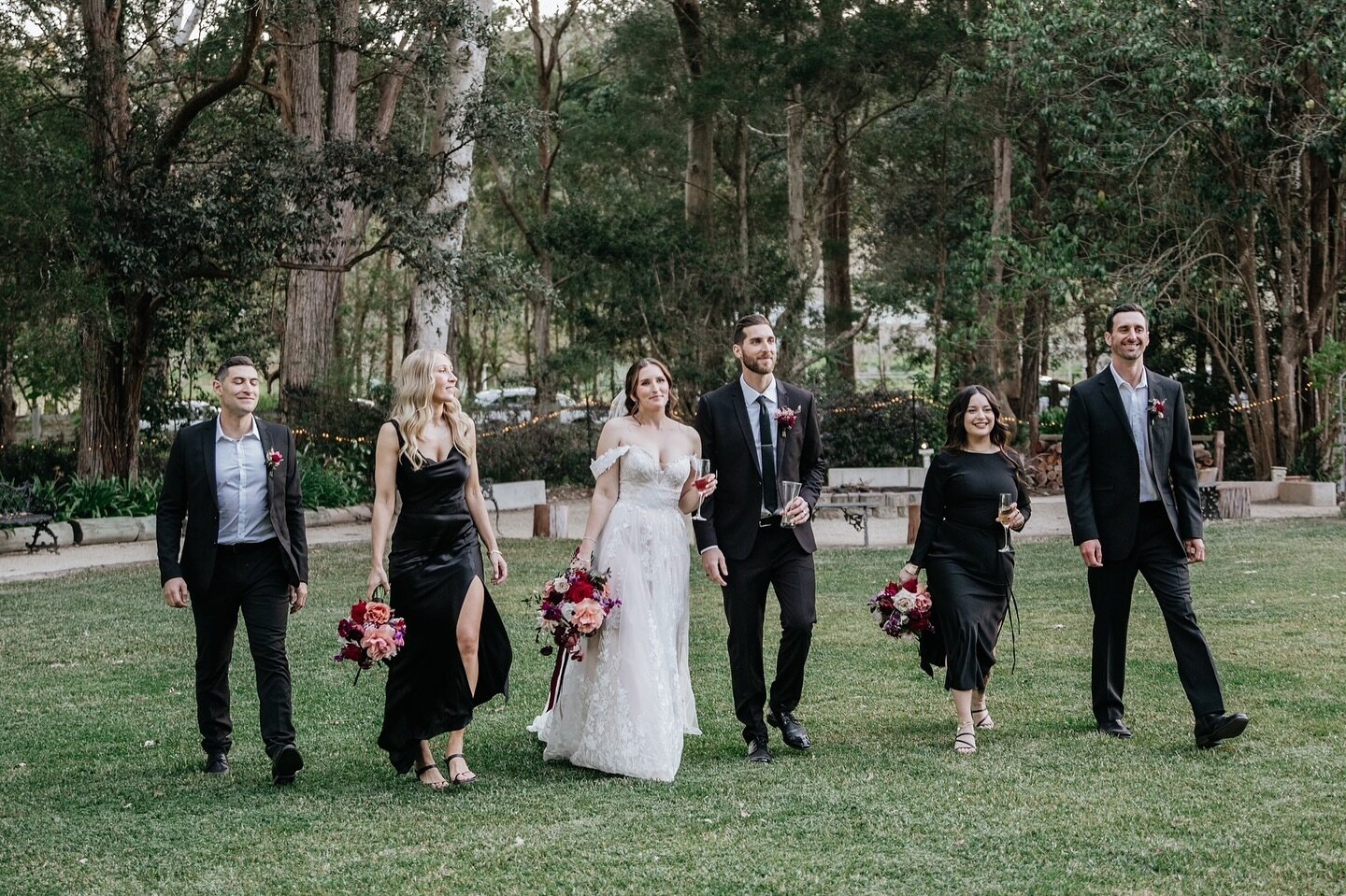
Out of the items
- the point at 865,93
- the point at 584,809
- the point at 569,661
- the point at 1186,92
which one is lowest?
the point at 584,809

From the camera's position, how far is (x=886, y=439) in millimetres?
24656

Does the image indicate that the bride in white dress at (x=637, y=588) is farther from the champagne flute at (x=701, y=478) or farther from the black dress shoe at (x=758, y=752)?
the black dress shoe at (x=758, y=752)

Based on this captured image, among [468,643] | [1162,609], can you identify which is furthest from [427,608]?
[1162,609]

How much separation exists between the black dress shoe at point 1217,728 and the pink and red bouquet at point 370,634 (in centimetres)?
353

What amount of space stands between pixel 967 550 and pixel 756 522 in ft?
3.48

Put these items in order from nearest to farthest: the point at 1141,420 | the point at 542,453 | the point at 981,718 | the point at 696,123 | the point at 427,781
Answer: the point at 427,781
the point at 1141,420
the point at 981,718
the point at 542,453
the point at 696,123

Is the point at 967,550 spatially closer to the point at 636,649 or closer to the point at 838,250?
the point at 636,649

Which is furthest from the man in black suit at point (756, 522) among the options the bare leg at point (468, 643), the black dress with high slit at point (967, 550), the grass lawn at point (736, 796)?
the bare leg at point (468, 643)

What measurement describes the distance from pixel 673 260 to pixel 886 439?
5.80 m

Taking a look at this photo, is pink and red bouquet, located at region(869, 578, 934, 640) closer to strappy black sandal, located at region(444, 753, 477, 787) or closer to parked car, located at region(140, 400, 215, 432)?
strappy black sandal, located at region(444, 753, 477, 787)

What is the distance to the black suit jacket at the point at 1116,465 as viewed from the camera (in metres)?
6.74

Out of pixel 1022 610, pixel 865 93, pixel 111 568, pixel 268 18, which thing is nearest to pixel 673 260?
pixel 865 93

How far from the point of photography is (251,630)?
641 cm

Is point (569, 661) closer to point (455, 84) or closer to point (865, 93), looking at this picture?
point (455, 84)
